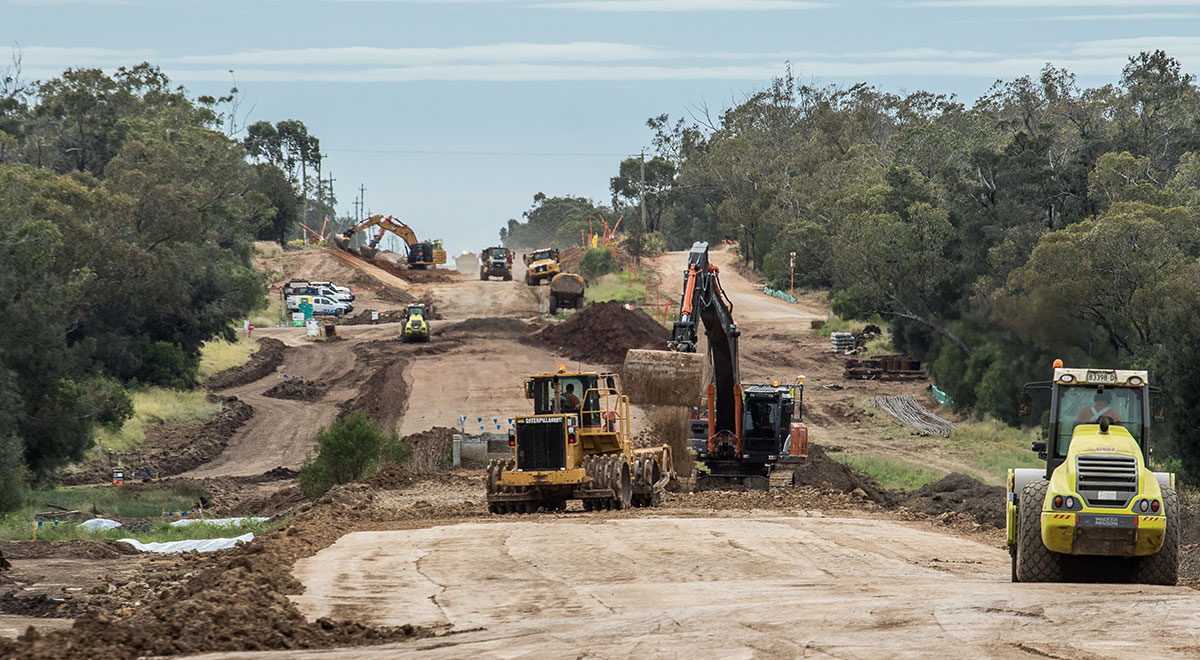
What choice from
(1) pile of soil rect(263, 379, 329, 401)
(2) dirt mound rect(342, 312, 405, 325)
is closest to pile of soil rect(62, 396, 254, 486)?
(1) pile of soil rect(263, 379, 329, 401)

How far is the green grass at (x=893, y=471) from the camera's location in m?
38.3

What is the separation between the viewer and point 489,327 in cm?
7044

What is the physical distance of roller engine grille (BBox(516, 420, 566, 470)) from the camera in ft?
78.0

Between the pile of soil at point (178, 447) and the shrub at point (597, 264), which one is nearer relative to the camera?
the pile of soil at point (178, 447)

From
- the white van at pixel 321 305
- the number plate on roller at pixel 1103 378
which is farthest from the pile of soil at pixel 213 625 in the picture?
the white van at pixel 321 305

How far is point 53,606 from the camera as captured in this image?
17016mm

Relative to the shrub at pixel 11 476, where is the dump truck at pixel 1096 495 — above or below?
above

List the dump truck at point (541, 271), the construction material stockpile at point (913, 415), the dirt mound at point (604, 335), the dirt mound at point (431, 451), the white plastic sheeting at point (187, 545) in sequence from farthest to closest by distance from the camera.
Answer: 1. the dump truck at point (541, 271)
2. the dirt mound at point (604, 335)
3. the construction material stockpile at point (913, 415)
4. the dirt mound at point (431, 451)
5. the white plastic sheeting at point (187, 545)

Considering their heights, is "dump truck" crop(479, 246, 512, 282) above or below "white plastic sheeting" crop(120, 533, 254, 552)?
above

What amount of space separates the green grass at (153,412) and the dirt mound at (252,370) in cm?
227

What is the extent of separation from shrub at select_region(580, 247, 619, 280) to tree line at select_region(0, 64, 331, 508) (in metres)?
22.3

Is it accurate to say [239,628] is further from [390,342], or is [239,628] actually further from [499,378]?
[390,342]

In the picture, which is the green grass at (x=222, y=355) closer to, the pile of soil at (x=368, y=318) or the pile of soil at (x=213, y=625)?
the pile of soil at (x=368, y=318)

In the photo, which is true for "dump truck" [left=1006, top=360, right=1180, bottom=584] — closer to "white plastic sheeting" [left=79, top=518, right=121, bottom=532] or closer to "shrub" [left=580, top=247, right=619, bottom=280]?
"white plastic sheeting" [left=79, top=518, right=121, bottom=532]
